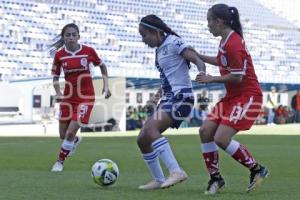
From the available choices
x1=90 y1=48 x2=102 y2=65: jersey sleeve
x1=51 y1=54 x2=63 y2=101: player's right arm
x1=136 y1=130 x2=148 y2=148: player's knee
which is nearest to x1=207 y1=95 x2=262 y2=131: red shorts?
x1=136 y1=130 x2=148 y2=148: player's knee

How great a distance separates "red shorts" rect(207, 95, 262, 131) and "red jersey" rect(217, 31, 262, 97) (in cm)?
6

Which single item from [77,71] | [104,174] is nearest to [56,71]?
[77,71]

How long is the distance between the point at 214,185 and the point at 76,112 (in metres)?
3.93

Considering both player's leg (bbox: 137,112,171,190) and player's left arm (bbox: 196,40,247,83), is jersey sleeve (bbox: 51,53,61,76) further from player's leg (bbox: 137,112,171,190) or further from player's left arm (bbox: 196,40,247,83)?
player's left arm (bbox: 196,40,247,83)

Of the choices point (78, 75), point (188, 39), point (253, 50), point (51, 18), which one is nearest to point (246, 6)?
point (253, 50)

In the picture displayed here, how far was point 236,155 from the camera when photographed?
20.8 ft

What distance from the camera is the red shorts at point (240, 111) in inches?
249

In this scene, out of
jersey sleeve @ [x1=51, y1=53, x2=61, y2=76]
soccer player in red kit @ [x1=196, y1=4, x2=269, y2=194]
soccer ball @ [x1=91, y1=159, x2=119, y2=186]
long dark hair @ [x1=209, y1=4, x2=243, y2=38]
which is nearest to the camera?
soccer player in red kit @ [x1=196, y1=4, x2=269, y2=194]

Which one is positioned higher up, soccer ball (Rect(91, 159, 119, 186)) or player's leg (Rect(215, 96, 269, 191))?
player's leg (Rect(215, 96, 269, 191))

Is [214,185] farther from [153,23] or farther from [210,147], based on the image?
[153,23]

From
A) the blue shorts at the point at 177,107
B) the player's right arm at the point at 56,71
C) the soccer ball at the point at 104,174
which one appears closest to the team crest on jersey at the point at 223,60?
the blue shorts at the point at 177,107

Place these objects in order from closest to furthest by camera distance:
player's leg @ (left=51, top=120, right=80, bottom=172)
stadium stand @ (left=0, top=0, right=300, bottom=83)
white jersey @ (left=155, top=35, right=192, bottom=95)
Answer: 1. white jersey @ (left=155, top=35, right=192, bottom=95)
2. player's leg @ (left=51, top=120, right=80, bottom=172)
3. stadium stand @ (left=0, top=0, right=300, bottom=83)

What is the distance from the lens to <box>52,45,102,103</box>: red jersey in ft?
32.0

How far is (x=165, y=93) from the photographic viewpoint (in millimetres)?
6902
